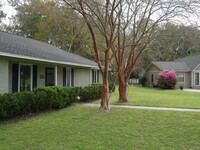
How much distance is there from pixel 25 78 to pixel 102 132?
774cm

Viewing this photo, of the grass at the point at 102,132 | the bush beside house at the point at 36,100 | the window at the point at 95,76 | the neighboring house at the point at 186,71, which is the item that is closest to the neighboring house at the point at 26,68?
the bush beside house at the point at 36,100

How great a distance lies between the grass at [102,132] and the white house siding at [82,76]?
10453mm

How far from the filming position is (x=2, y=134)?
728cm

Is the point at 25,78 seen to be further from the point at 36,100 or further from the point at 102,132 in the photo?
the point at 102,132

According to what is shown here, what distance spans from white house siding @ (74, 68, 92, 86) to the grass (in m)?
10.5

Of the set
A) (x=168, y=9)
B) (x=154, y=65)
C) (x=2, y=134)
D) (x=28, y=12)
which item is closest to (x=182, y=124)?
(x=2, y=134)

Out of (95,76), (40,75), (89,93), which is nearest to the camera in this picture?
(40,75)

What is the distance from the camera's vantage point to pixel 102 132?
7.62 meters

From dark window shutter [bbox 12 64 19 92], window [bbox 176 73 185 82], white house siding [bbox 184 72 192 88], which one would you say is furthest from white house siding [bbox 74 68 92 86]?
white house siding [bbox 184 72 192 88]

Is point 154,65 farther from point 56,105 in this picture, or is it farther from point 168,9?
point 56,105

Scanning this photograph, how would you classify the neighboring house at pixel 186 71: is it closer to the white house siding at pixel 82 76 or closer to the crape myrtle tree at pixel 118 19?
the white house siding at pixel 82 76

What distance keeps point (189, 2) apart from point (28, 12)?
3074cm

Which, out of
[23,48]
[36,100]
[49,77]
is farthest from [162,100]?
[23,48]

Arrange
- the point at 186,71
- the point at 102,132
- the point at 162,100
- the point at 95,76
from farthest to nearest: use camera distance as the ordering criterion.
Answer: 1. the point at 186,71
2. the point at 95,76
3. the point at 162,100
4. the point at 102,132
